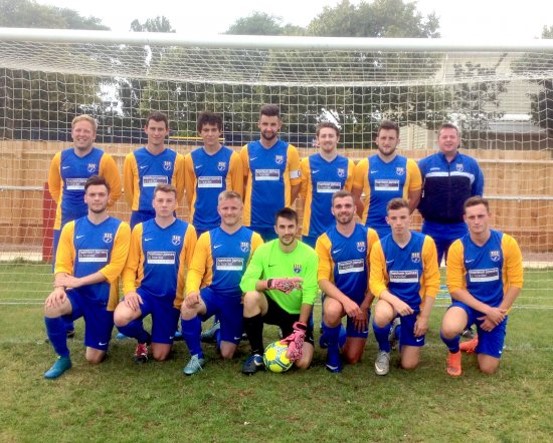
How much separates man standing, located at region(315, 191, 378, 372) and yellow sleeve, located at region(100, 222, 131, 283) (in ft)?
4.70

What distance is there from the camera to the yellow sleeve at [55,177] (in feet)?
16.5

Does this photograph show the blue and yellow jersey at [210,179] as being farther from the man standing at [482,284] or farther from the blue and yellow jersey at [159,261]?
the man standing at [482,284]

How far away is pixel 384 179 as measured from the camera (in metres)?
4.90

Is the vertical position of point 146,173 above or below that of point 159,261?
above

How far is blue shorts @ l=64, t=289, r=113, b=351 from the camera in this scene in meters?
4.07

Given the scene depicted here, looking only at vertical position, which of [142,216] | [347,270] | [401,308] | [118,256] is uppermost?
[142,216]

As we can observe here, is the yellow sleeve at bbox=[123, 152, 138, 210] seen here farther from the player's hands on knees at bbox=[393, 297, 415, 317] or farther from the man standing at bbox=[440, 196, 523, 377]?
the man standing at bbox=[440, 196, 523, 377]

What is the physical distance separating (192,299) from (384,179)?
2026 millimetres

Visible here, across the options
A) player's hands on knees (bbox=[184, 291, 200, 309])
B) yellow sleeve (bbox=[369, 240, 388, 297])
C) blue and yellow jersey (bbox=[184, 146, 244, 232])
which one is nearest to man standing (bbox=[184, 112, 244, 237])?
blue and yellow jersey (bbox=[184, 146, 244, 232])

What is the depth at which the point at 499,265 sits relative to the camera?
4082 millimetres

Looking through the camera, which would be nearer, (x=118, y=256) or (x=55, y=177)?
(x=118, y=256)

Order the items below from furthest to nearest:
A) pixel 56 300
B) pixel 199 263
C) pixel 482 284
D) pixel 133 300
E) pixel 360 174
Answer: pixel 360 174, pixel 199 263, pixel 482 284, pixel 133 300, pixel 56 300

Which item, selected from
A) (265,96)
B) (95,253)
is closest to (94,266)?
(95,253)

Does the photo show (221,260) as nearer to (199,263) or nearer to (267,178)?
(199,263)
